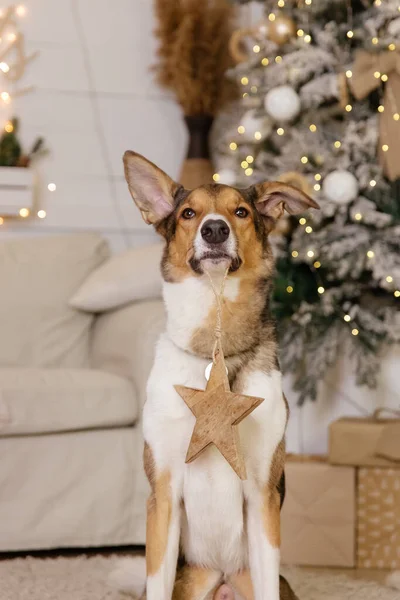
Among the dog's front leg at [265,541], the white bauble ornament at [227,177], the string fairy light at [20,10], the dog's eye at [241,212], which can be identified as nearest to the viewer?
the dog's front leg at [265,541]

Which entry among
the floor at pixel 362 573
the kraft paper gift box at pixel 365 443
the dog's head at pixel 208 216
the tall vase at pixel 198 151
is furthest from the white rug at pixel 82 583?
the tall vase at pixel 198 151

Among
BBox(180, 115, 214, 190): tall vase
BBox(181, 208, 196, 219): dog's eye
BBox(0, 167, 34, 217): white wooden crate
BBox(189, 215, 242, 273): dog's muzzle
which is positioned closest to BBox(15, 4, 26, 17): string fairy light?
BBox(0, 167, 34, 217): white wooden crate

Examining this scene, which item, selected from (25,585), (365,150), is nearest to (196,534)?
(25,585)

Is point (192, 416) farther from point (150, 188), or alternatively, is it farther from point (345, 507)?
point (345, 507)

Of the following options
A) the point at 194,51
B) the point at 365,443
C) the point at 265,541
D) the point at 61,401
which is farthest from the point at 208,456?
the point at 194,51

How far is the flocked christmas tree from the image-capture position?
3.11 metres

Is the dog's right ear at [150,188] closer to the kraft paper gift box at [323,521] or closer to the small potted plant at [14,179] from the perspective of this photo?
the kraft paper gift box at [323,521]

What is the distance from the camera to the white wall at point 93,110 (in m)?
4.01

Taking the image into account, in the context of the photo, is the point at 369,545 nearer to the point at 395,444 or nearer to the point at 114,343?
the point at 395,444

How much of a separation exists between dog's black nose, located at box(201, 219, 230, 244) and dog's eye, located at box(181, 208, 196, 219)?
138 mm

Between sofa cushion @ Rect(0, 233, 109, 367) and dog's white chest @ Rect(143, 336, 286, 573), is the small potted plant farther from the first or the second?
dog's white chest @ Rect(143, 336, 286, 573)

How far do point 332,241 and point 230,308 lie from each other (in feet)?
4.73

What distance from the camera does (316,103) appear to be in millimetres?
3266

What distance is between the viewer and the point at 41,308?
3324mm
